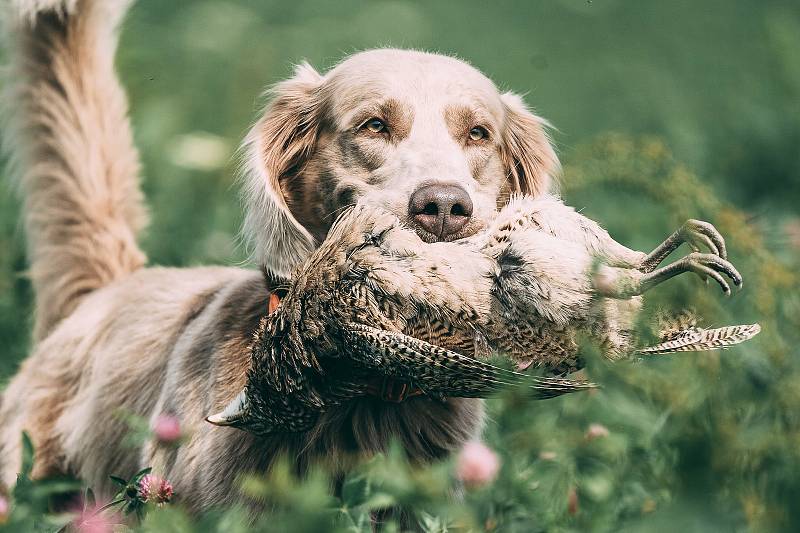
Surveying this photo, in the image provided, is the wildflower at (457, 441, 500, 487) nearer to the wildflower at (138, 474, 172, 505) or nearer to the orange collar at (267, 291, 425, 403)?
the orange collar at (267, 291, 425, 403)

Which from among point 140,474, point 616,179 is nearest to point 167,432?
point 140,474

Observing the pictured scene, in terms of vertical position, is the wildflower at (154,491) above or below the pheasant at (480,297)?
below

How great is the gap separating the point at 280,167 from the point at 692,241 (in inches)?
57.1

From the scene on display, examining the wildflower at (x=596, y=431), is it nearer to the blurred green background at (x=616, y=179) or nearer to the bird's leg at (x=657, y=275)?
the blurred green background at (x=616, y=179)

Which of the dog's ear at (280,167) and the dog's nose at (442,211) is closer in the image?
the dog's nose at (442,211)

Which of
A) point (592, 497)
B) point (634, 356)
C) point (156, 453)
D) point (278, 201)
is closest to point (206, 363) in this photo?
point (156, 453)

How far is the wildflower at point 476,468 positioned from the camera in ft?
8.26

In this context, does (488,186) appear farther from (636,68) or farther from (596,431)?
(636,68)

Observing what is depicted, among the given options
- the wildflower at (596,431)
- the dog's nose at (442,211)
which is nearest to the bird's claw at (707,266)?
the dog's nose at (442,211)

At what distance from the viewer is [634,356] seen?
2188 mm

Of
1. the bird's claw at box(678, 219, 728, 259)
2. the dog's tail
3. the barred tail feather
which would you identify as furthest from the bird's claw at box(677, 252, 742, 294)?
the dog's tail

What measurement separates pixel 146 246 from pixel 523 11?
642cm

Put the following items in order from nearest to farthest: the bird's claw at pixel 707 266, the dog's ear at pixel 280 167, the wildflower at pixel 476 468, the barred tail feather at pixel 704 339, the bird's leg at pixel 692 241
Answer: the bird's claw at pixel 707 266, the bird's leg at pixel 692 241, the barred tail feather at pixel 704 339, the wildflower at pixel 476 468, the dog's ear at pixel 280 167

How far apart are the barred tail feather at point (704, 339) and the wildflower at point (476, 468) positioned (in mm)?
523
